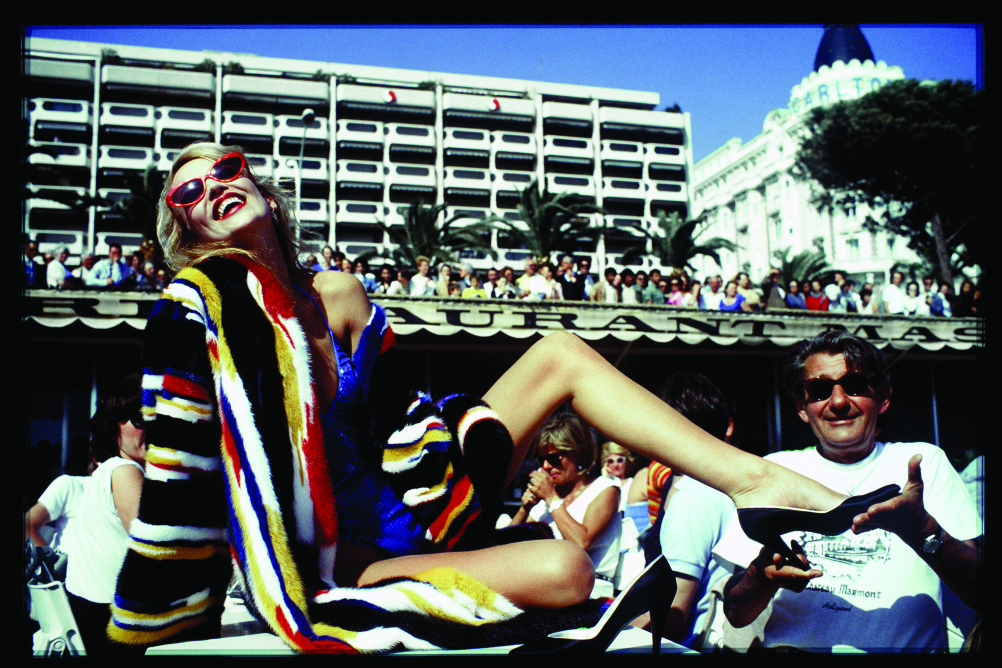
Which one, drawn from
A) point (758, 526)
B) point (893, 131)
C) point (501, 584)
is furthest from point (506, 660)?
point (893, 131)

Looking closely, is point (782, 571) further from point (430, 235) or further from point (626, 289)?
point (430, 235)

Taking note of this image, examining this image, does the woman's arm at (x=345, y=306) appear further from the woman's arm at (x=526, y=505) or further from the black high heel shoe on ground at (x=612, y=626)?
the woman's arm at (x=526, y=505)

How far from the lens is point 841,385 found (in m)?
2.21

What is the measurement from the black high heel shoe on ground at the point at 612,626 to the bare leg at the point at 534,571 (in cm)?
7

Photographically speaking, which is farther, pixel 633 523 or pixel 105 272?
pixel 105 272

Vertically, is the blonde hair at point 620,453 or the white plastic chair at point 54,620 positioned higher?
the blonde hair at point 620,453

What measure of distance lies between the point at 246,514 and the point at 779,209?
2146 inches

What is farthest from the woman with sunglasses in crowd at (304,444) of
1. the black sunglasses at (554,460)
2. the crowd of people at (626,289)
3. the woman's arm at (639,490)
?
the crowd of people at (626,289)

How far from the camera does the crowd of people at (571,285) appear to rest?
9789 mm

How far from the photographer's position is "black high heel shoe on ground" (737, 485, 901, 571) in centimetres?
166

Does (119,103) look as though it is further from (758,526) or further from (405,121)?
(758,526)

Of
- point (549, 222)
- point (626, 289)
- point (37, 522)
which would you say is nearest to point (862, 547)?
point (37, 522)

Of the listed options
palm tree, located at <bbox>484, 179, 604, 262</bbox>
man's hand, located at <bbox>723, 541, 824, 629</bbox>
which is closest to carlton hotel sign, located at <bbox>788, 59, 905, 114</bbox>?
palm tree, located at <bbox>484, 179, 604, 262</bbox>

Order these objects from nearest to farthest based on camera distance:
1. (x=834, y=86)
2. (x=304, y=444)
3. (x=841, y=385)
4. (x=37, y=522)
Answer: (x=304, y=444)
(x=841, y=385)
(x=37, y=522)
(x=834, y=86)
